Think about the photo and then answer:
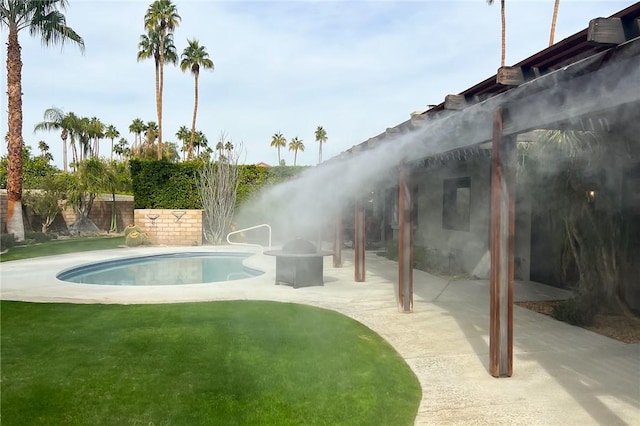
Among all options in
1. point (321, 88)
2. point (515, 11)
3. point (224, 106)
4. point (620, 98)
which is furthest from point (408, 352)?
point (515, 11)

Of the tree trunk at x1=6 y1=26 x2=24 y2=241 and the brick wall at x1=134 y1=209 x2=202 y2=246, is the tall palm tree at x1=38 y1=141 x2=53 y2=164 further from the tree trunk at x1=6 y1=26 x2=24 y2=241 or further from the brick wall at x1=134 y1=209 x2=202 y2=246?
the brick wall at x1=134 y1=209 x2=202 y2=246

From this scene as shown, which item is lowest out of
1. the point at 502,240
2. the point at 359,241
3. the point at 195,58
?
the point at 359,241

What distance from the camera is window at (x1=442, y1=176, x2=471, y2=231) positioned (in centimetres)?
1285

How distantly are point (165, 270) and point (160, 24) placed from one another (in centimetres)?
2381

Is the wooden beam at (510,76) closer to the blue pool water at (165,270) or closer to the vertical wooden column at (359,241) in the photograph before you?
the vertical wooden column at (359,241)

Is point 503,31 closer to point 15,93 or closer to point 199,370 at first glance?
point 15,93

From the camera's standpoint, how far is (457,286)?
10625 millimetres

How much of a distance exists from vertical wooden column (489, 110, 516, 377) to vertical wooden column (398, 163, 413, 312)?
9.14 feet

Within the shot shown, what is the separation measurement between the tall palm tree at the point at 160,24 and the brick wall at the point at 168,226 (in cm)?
1182

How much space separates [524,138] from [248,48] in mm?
10301

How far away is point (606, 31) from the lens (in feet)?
11.3

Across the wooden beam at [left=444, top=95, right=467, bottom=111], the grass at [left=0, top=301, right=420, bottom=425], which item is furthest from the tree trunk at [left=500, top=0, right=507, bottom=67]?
the grass at [left=0, top=301, right=420, bottom=425]

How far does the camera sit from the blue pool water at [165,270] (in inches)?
525

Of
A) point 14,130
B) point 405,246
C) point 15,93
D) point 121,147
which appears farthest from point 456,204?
point 121,147
